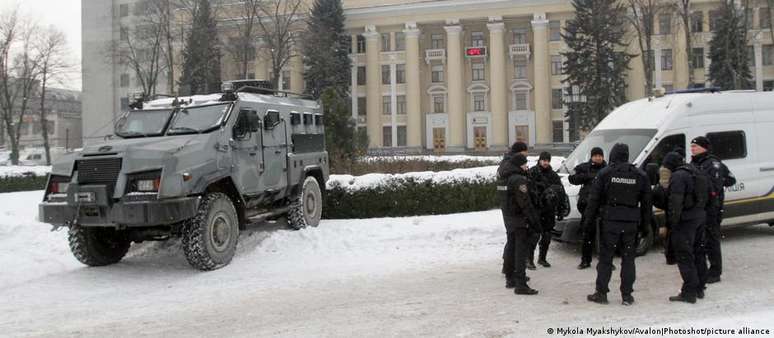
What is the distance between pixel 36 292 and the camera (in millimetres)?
8555

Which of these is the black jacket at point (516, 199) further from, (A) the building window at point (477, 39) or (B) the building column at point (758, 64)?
(A) the building window at point (477, 39)

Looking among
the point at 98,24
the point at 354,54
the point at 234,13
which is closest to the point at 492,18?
the point at 354,54

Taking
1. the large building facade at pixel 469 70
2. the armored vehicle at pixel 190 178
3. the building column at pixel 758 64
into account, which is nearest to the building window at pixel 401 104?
the large building facade at pixel 469 70

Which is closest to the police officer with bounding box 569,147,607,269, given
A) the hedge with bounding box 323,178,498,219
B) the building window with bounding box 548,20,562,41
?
the hedge with bounding box 323,178,498,219

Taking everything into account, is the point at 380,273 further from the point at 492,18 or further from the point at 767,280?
the point at 492,18

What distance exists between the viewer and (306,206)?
12141mm

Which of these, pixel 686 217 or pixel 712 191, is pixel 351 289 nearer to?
pixel 686 217

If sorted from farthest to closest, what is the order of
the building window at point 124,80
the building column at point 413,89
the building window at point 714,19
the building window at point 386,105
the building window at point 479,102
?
the building window at point 124,80 → the building window at point 386,105 → the building window at point 479,102 → the building column at point 413,89 → the building window at point 714,19

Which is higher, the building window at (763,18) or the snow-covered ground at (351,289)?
the building window at (763,18)

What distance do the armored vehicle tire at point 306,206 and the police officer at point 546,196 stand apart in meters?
4.47

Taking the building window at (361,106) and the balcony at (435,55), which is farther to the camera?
the building window at (361,106)

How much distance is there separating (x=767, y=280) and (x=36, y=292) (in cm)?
947

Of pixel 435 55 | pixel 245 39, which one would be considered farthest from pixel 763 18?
pixel 245 39

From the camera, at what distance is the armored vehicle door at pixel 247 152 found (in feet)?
32.7
